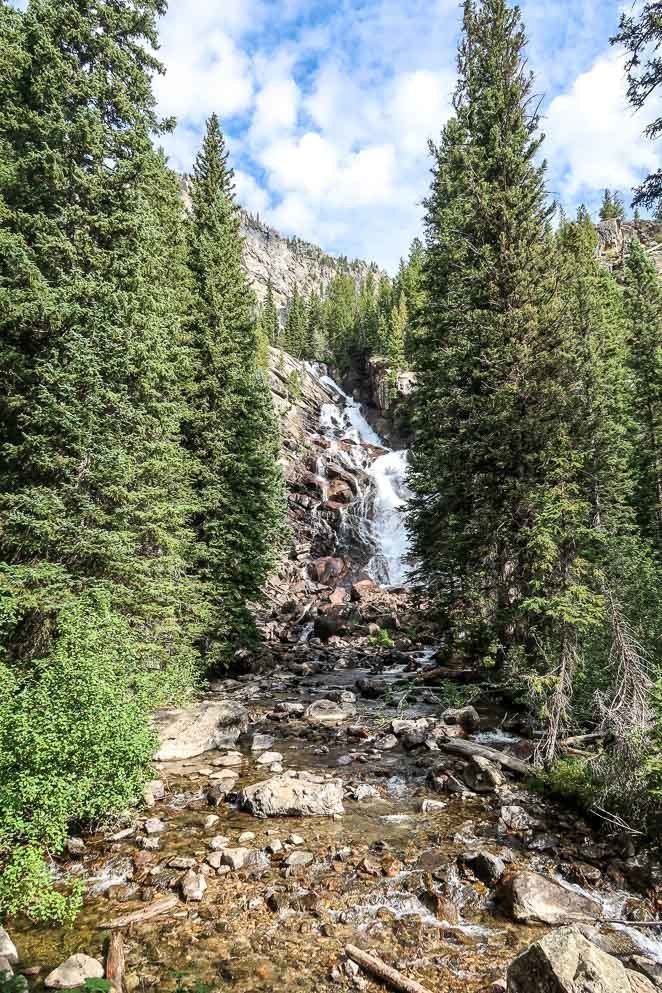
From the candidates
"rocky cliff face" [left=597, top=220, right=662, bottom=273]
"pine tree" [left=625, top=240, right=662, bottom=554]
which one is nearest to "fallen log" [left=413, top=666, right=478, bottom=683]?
"pine tree" [left=625, top=240, right=662, bottom=554]

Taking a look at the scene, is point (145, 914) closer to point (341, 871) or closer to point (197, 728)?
point (341, 871)

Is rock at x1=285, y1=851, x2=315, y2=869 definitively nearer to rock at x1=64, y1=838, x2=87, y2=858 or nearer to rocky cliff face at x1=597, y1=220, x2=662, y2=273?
rock at x1=64, y1=838, x2=87, y2=858

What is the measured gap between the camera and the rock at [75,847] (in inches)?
302

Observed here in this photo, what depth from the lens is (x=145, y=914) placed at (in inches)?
249

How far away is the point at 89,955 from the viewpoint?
5.62 meters

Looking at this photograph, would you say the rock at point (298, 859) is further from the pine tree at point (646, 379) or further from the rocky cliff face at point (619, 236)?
the rocky cliff face at point (619, 236)

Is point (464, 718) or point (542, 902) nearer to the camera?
point (542, 902)

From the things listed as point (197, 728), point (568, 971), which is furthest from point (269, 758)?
point (568, 971)

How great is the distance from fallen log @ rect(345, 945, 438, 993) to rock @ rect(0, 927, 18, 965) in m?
3.49

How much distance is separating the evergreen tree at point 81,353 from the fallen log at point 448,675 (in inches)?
335

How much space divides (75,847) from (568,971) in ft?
22.5

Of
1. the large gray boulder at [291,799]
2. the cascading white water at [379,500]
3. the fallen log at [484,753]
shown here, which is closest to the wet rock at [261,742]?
the large gray boulder at [291,799]

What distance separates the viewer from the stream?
18.4ft

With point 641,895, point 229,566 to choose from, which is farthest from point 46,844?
point 229,566
